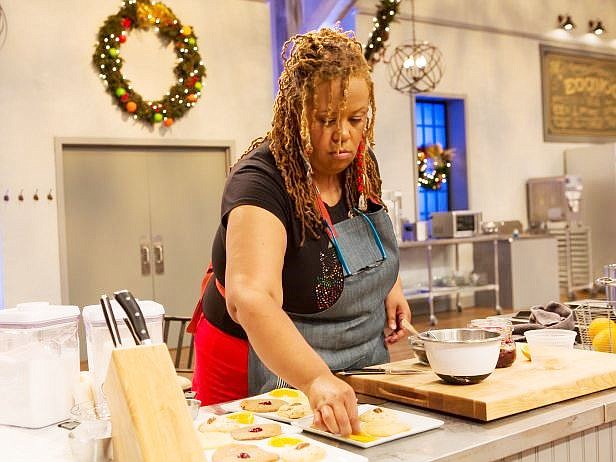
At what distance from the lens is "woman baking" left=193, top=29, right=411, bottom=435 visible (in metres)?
1.56

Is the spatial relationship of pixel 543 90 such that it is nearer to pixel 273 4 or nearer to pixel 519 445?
pixel 273 4

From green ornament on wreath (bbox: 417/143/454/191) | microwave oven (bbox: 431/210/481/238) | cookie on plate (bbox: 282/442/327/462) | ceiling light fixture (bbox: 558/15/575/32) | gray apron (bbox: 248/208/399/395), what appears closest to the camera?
cookie on plate (bbox: 282/442/327/462)

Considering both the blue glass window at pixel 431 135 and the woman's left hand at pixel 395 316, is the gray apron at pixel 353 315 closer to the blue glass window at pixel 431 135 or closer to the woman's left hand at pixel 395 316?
the woman's left hand at pixel 395 316

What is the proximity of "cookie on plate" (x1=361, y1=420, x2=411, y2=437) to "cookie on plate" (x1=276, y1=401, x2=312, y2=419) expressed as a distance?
157mm

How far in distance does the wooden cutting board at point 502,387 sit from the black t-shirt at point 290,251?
223mm

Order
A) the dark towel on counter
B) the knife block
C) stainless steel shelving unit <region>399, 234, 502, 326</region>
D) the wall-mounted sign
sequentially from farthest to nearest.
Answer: the wall-mounted sign, stainless steel shelving unit <region>399, 234, 502, 326</region>, the dark towel on counter, the knife block

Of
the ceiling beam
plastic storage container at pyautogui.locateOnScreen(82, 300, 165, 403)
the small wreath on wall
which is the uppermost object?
the ceiling beam

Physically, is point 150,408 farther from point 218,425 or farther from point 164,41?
point 164,41

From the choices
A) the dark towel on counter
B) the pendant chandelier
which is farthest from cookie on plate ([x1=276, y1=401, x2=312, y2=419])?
the pendant chandelier

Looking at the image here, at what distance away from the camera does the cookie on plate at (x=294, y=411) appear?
1.50m

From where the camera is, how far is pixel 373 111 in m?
1.87

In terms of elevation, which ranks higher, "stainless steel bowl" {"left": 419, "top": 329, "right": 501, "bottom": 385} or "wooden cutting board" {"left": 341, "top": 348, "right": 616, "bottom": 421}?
"stainless steel bowl" {"left": 419, "top": 329, "right": 501, "bottom": 385}

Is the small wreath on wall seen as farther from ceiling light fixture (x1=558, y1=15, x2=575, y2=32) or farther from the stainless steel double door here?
ceiling light fixture (x1=558, y1=15, x2=575, y2=32)

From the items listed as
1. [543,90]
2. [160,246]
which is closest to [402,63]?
[543,90]
